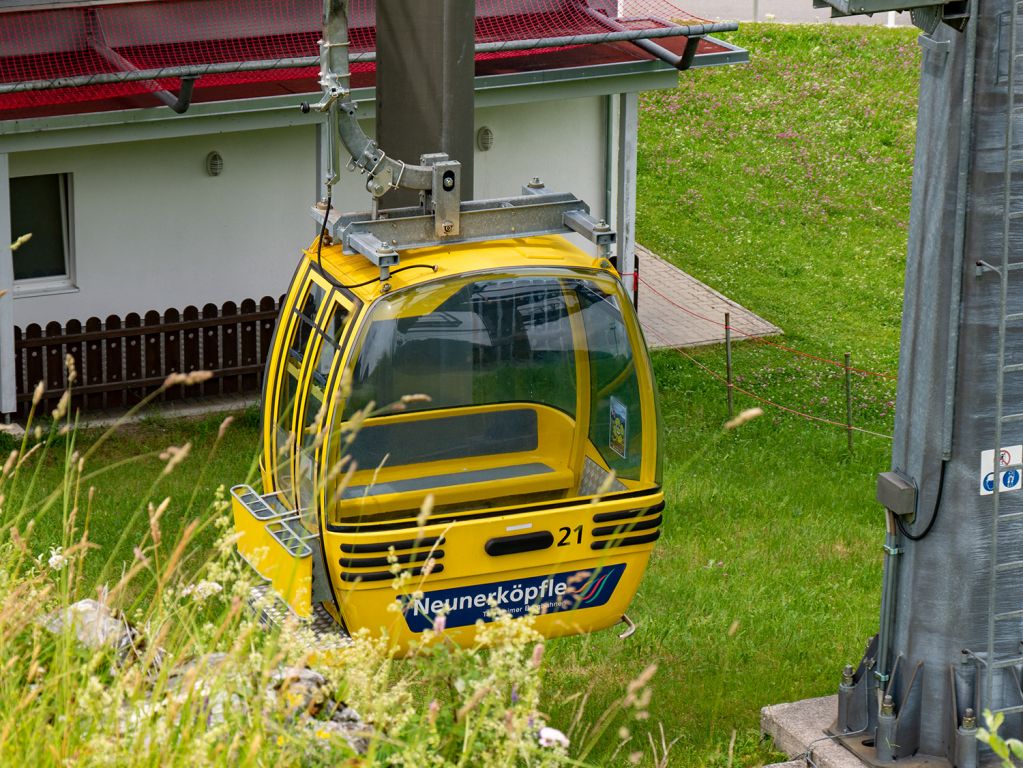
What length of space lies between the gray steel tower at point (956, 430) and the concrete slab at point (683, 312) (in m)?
9.56

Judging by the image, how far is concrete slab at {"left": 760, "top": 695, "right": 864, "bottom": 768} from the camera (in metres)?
7.34

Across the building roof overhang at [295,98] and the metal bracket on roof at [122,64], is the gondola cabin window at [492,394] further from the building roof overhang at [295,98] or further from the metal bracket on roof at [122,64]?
the building roof overhang at [295,98]

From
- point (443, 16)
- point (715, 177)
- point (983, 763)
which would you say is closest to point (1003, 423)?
point (983, 763)

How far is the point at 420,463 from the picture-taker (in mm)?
8055

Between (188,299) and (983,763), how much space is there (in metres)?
10.3

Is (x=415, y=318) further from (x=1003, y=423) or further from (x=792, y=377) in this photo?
(x=792, y=377)

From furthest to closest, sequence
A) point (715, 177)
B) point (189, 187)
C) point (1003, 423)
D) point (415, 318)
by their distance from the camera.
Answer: point (715, 177)
point (189, 187)
point (415, 318)
point (1003, 423)

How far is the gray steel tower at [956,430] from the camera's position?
6.64 metres

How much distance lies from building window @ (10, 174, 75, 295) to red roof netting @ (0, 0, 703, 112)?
116 centimetres

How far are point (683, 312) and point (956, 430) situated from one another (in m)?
11.3

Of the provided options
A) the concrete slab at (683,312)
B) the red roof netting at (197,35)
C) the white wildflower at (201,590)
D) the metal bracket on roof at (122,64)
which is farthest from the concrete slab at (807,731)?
the concrete slab at (683,312)

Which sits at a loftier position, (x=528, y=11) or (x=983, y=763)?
(x=528, y=11)

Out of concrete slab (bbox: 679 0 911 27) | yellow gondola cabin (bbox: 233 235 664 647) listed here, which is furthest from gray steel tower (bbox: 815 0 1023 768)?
concrete slab (bbox: 679 0 911 27)

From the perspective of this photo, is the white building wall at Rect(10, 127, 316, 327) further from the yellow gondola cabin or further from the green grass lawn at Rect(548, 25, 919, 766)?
the yellow gondola cabin
